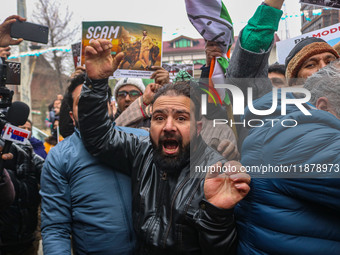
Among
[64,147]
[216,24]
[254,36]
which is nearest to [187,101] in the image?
[254,36]

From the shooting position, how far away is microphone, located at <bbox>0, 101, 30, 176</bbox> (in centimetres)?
245

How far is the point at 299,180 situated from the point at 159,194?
0.68 metres

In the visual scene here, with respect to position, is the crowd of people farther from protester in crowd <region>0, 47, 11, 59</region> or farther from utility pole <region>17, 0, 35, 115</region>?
utility pole <region>17, 0, 35, 115</region>

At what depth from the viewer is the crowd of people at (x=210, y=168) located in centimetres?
122

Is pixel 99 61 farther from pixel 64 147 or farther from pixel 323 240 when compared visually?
pixel 323 240

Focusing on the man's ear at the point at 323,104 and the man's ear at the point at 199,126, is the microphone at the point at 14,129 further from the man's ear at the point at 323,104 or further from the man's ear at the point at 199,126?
the man's ear at the point at 323,104

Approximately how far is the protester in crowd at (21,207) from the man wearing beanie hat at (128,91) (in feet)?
3.40

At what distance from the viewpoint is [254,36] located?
1594mm

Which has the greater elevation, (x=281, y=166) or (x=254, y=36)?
(x=254, y=36)

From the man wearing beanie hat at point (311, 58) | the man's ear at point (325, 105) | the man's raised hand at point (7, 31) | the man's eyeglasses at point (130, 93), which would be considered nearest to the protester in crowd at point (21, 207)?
the man's raised hand at point (7, 31)

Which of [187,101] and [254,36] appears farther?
[187,101]

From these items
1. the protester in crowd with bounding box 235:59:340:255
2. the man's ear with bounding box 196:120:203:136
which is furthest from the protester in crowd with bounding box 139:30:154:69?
the protester in crowd with bounding box 235:59:340:255

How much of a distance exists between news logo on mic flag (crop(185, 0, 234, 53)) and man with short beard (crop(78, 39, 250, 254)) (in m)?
0.45

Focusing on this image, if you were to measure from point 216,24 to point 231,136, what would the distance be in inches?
28.7
